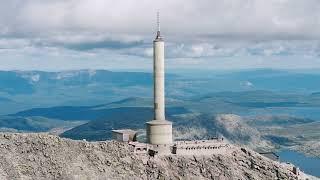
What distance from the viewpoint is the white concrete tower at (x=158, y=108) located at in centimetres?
10600

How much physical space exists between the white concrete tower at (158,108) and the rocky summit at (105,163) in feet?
14.4

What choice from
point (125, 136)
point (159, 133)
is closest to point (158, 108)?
point (159, 133)

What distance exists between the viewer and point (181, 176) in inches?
3944

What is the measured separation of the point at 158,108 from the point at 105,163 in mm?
17388

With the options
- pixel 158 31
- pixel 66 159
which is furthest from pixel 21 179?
pixel 158 31

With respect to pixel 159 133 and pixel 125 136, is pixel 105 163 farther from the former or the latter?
pixel 159 133

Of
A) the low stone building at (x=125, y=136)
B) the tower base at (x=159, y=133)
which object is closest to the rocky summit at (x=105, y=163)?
the tower base at (x=159, y=133)

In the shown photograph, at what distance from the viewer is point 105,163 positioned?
319 feet

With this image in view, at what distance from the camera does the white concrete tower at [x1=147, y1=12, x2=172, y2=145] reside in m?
106

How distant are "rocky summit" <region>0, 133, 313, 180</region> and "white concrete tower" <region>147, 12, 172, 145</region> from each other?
439cm

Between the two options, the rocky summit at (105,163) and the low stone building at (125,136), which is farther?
the low stone building at (125,136)

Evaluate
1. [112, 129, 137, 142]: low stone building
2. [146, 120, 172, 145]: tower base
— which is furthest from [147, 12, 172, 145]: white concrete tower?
[112, 129, 137, 142]: low stone building

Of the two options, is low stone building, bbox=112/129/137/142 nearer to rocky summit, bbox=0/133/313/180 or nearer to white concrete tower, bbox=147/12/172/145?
white concrete tower, bbox=147/12/172/145

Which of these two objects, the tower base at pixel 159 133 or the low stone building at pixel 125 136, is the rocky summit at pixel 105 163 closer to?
the tower base at pixel 159 133
